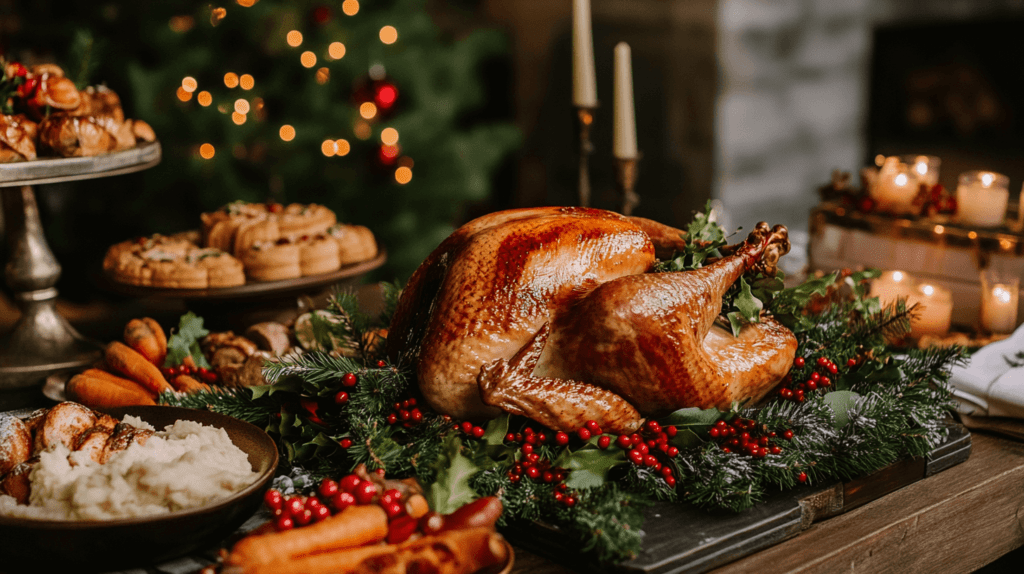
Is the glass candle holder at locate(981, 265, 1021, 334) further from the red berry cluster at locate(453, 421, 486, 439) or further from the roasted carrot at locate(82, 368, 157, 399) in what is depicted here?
the roasted carrot at locate(82, 368, 157, 399)

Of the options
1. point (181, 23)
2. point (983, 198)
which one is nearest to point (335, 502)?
point (983, 198)

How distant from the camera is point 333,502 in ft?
3.00

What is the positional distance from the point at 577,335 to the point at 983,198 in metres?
1.22

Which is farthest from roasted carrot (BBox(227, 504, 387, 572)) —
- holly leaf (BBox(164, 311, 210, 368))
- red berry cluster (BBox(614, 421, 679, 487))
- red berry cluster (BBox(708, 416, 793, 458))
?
holly leaf (BBox(164, 311, 210, 368))

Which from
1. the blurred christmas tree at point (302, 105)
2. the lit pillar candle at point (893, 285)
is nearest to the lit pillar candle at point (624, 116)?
the lit pillar candle at point (893, 285)

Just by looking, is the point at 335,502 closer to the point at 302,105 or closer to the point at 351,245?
the point at 351,245

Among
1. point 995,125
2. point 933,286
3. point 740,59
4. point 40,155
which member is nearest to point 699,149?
point 740,59

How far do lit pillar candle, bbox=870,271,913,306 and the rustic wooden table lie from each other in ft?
1.71

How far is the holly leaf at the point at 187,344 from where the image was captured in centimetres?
152

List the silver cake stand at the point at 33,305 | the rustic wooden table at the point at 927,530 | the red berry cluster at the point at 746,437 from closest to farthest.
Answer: the rustic wooden table at the point at 927,530 < the red berry cluster at the point at 746,437 < the silver cake stand at the point at 33,305

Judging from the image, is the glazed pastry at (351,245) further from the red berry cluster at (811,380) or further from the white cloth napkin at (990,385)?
the white cloth napkin at (990,385)

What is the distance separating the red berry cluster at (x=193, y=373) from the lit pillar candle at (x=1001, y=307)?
4.95 ft

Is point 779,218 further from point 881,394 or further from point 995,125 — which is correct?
point 881,394

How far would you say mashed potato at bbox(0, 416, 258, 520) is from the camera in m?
0.85
